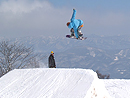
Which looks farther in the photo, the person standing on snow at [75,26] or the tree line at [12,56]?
the tree line at [12,56]

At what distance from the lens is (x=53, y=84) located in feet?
28.1

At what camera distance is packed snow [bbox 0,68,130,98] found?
765 centimetres

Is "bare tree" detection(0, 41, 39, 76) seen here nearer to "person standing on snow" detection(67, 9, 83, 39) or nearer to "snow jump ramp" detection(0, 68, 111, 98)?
"person standing on snow" detection(67, 9, 83, 39)

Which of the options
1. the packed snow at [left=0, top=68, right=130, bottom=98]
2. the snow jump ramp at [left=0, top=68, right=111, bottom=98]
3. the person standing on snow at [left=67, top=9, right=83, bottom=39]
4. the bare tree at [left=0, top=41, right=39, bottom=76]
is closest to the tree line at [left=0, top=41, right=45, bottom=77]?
the bare tree at [left=0, top=41, right=39, bottom=76]

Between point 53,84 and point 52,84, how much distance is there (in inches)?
1.7

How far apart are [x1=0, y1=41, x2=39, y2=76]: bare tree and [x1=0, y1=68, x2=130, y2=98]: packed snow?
1265 cm

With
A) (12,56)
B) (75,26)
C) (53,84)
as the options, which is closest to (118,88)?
(75,26)

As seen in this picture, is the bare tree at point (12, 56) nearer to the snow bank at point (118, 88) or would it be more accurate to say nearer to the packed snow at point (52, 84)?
the snow bank at point (118, 88)

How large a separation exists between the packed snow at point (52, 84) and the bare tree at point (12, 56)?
41.5 feet

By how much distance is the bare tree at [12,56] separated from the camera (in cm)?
2261

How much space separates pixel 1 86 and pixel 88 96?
4245mm

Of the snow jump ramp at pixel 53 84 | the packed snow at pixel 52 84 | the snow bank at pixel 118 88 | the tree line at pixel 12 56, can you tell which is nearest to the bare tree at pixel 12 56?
the tree line at pixel 12 56

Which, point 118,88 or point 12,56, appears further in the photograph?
point 12,56

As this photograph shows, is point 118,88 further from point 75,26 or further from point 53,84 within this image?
point 53,84
